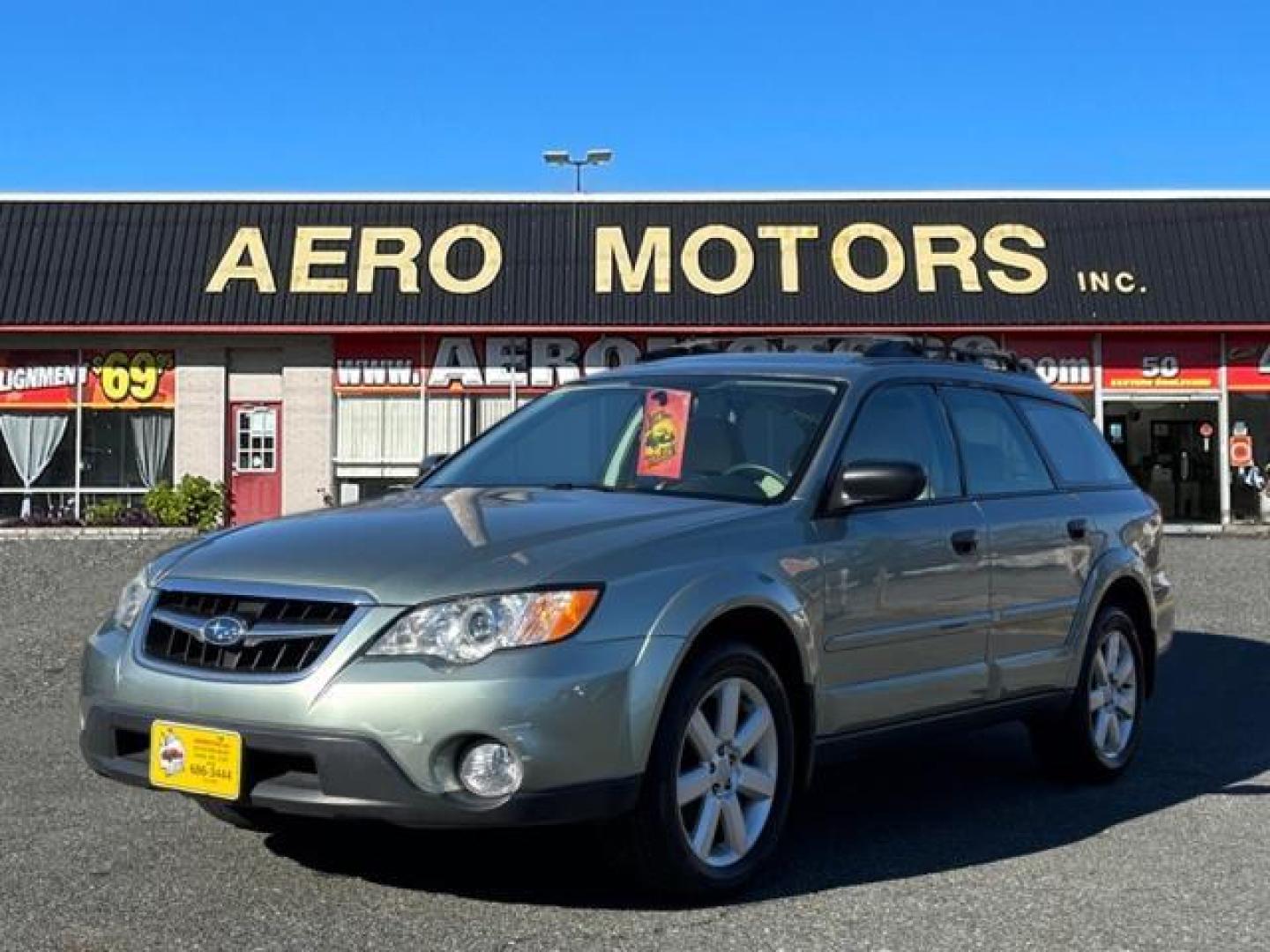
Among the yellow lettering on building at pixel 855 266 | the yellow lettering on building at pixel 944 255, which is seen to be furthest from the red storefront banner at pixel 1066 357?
the yellow lettering on building at pixel 855 266

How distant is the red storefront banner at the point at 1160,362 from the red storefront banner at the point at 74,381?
48.8 ft

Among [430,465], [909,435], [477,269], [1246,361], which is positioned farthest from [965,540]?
[1246,361]

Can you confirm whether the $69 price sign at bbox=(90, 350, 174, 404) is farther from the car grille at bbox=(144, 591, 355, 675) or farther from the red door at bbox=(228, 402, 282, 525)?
the car grille at bbox=(144, 591, 355, 675)

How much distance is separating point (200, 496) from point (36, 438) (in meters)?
3.12

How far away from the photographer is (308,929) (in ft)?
14.2

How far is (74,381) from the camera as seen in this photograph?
79.3ft

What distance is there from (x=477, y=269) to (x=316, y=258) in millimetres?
2545

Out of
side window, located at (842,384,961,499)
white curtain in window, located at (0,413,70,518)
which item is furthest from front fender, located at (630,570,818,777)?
white curtain in window, located at (0,413,70,518)

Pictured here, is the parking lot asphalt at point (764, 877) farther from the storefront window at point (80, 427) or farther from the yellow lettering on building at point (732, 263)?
the storefront window at point (80, 427)

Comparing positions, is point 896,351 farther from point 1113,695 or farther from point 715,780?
point 715,780

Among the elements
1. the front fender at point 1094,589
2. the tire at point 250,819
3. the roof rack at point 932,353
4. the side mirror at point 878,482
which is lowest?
the tire at point 250,819

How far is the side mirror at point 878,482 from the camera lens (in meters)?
5.12

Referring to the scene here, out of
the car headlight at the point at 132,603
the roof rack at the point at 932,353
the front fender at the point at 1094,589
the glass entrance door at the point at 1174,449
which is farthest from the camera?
the glass entrance door at the point at 1174,449

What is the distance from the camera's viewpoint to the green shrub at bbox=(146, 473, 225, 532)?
2292cm
